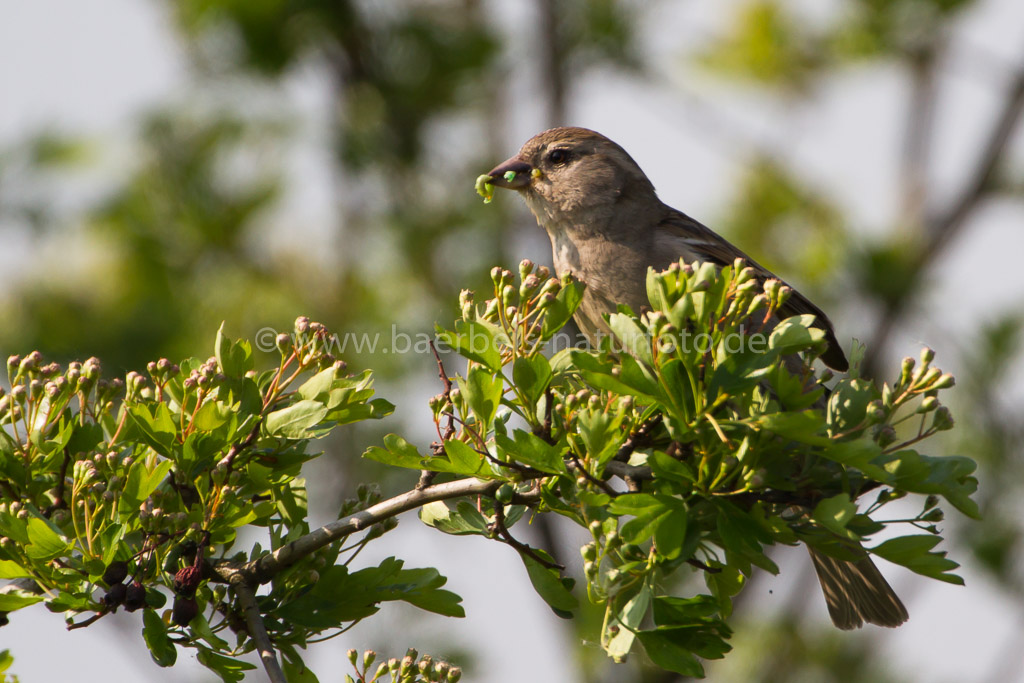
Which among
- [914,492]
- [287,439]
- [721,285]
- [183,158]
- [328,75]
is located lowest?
[183,158]

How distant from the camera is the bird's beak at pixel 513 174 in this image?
4.94 meters

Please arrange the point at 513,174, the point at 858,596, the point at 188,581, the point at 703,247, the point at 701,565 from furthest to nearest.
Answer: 1. the point at 513,174
2. the point at 703,247
3. the point at 858,596
4. the point at 188,581
5. the point at 701,565

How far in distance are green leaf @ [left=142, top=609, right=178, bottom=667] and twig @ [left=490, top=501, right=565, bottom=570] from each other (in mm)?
759

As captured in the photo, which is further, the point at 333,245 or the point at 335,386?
the point at 333,245

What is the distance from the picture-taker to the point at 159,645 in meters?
2.31

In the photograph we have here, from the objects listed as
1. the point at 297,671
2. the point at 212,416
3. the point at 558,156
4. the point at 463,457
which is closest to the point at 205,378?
the point at 212,416

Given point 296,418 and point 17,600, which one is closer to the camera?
point 17,600

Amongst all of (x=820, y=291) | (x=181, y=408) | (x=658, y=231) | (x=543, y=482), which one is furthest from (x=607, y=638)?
(x=820, y=291)

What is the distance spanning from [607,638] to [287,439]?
850 millimetres

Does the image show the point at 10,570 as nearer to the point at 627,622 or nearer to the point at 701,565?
the point at 627,622

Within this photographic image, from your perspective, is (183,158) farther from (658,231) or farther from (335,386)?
(335,386)

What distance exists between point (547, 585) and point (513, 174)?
2916 mm

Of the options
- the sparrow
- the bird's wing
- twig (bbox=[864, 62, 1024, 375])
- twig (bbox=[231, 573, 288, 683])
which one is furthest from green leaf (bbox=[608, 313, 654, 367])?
twig (bbox=[864, 62, 1024, 375])

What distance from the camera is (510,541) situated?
228cm
